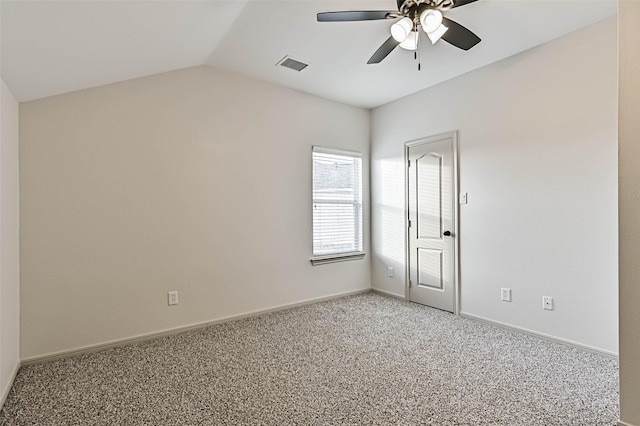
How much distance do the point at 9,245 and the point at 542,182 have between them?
4303mm

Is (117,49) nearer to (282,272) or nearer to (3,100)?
(3,100)

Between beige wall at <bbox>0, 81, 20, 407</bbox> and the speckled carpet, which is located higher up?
beige wall at <bbox>0, 81, 20, 407</bbox>

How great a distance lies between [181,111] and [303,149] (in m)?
1.47

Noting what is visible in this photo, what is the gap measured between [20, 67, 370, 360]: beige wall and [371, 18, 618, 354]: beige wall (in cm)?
179

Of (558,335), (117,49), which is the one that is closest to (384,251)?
(558,335)

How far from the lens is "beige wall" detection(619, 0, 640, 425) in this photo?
1.58m

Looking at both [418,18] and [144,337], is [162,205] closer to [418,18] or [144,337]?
[144,337]

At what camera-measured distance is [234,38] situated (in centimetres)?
293

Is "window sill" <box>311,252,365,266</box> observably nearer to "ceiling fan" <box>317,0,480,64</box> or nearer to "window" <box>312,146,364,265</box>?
"window" <box>312,146,364,265</box>

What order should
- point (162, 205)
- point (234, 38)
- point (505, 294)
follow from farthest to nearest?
point (505, 294)
point (162, 205)
point (234, 38)

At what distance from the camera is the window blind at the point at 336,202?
433cm

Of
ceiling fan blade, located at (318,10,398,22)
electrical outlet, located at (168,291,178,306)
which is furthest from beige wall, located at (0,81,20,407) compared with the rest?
ceiling fan blade, located at (318,10,398,22)

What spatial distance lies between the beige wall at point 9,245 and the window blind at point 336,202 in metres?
2.85

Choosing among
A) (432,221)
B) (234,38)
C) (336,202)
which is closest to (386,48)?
(234,38)
